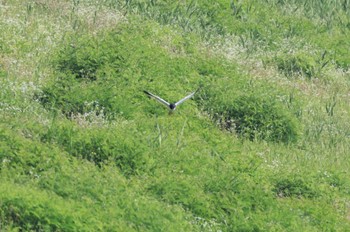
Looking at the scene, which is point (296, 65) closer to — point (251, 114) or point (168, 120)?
point (251, 114)

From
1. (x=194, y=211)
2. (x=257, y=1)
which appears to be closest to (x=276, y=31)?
(x=257, y=1)

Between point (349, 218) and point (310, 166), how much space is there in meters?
1.35

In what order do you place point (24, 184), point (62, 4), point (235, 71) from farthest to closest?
point (62, 4)
point (235, 71)
point (24, 184)

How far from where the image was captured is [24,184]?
1043cm

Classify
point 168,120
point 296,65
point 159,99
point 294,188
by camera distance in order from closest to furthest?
point 294,188
point 159,99
point 168,120
point 296,65

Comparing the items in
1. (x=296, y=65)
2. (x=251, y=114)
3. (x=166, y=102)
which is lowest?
(x=296, y=65)

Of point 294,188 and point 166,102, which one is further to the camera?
point 166,102

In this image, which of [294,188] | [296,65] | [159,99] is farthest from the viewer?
[296,65]

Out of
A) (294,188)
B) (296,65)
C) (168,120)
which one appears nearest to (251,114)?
(168,120)

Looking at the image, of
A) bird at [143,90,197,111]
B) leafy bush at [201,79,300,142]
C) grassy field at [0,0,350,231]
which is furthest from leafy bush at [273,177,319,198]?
bird at [143,90,197,111]

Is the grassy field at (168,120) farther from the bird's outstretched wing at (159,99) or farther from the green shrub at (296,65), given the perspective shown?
the bird's outstretched wing at (159,99)

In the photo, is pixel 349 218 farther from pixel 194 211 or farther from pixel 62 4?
pixel 62 4

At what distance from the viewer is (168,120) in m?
13.1

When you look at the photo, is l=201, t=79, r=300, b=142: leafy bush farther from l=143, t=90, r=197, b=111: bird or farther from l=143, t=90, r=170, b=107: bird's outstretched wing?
l=143, t=90, r=170, b=107: bird's outstretched wing
